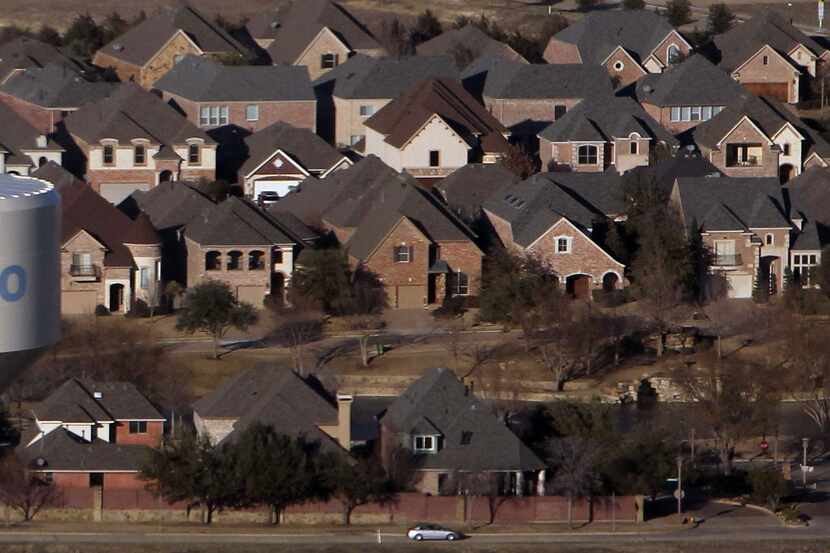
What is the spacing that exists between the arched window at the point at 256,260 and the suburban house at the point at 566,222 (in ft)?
21.7

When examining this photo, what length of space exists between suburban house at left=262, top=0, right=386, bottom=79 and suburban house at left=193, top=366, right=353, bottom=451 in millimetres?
39742

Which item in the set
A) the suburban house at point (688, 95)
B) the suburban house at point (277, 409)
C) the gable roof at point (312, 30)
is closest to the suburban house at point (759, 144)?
the suburban house at point (688, 95)

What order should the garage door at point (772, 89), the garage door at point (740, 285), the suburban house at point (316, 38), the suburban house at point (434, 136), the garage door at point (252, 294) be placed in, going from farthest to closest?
1. the suburban house at point (316, 38)
2. the garage door at point (772, 89)
3. the suburban house at point (434, 136)
4. the garage door at point (740, 285)
5. the garage door at point (252, 294)

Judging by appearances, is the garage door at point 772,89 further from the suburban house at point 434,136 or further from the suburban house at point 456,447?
the suburban house at point 456,447

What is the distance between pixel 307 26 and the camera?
108625 mm

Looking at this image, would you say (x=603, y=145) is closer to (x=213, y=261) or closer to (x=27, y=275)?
(x=213, y=261)

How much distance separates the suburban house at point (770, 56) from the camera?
336 ft

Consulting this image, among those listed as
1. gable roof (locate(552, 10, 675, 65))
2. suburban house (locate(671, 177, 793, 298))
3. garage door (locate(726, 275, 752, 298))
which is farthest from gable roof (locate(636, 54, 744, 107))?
garage door (locate(726, 275, 752, 298))

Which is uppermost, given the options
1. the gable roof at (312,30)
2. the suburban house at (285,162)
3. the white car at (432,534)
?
the gable roof at (312,30)

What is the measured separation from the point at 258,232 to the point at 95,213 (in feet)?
14.3

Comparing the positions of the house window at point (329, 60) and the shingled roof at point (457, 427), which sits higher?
the house window at point (329, 60)

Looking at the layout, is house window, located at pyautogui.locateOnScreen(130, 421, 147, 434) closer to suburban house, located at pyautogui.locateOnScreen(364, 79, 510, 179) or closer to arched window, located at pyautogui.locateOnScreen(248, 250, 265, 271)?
arched window, located at pyautogui.locateOnScreen(248, 250, 265, 271)

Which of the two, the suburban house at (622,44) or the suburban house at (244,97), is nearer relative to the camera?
the suburban house at (244,97)

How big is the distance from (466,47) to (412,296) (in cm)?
3069
